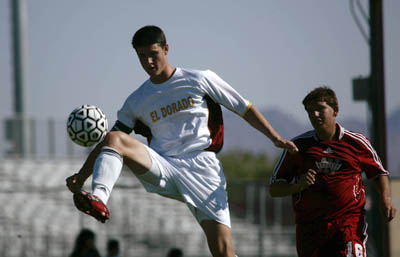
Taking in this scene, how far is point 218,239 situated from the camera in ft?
19.1

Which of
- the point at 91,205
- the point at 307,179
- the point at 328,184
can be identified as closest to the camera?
the point at 91,205

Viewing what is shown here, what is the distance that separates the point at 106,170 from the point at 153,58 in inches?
41.5

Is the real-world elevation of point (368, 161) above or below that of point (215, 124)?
below

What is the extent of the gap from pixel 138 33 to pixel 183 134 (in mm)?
892

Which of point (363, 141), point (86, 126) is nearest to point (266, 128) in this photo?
point (363, 141)

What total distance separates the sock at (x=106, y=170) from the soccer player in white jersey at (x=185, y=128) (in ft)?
1.07

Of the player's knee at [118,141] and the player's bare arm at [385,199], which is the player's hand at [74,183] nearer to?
the player's knee at [118,141]

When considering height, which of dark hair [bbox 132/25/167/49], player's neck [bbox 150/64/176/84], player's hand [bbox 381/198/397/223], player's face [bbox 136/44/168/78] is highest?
dark hair [bbox 132/25/167/49]

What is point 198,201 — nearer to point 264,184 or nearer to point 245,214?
point 264,184

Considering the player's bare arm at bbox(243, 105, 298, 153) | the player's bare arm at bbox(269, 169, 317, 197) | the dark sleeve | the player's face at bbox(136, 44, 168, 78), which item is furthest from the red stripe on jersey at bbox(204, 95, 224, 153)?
the dark sleeve

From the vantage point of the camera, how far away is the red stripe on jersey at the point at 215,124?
6078mm

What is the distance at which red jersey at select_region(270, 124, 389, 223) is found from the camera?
19.4ft

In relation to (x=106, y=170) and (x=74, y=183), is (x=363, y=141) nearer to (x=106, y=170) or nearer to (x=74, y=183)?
(x=106, y=170)

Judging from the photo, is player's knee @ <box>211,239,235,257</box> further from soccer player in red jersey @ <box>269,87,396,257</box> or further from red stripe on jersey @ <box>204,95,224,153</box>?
red stripe on jersey @ <box>204,95,224,153</box>
